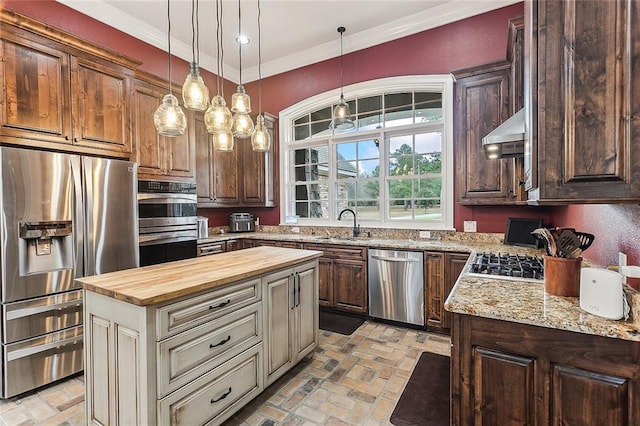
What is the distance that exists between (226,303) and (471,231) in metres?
2.86

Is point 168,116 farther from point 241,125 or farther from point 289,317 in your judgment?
point 289,317

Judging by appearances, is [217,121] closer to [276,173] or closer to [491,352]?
[491,352]

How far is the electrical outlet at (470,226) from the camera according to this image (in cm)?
343

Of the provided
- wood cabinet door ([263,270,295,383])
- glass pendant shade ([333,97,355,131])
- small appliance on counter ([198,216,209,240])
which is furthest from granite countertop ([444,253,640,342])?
small appliance on counter ([198,216,209,240])

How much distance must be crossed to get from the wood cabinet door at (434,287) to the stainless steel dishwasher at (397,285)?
0.06 m

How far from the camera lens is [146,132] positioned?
333 centimetres

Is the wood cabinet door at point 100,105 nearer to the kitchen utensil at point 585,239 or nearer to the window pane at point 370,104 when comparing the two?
the window pane at point 370,104

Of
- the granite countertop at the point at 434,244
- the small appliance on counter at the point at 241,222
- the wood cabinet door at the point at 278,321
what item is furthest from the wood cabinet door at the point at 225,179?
the wood cabinet door at the point at 278,321

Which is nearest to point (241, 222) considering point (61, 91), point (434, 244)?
point (61, 91)

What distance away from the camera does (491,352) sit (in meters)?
1.29

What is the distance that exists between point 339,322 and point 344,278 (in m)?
0.50

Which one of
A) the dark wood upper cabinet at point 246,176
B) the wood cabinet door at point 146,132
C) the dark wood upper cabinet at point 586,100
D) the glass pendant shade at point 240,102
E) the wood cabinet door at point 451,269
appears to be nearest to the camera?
the dark wood upper cabinet at point 586,100

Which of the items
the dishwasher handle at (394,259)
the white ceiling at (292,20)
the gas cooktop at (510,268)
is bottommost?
the dishwasher handle at (394,259)

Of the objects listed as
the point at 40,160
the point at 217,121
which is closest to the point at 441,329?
the point at 217,121
